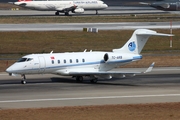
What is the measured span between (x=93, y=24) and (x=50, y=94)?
54.7 meters

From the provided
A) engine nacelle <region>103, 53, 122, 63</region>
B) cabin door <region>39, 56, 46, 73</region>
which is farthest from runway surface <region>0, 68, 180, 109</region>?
engine nacelle <region>103, 53, 122, 63</region>

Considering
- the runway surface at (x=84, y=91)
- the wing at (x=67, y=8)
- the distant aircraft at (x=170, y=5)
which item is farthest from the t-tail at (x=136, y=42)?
the distant aircraft at (x=170, y=5)

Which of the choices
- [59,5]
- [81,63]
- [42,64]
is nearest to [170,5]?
[59,5]

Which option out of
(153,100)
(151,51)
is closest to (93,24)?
(151,51)

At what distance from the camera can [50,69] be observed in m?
42.5

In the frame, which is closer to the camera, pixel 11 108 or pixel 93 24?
pixel 11 108

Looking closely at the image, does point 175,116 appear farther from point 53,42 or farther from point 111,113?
point 53,42

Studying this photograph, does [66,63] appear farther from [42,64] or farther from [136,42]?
[136,42]

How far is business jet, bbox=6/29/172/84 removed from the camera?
137ft

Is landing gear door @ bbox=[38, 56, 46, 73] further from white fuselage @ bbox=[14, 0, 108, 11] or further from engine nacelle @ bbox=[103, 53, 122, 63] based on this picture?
white fuselage @ bbox=[14, 0, 108, 11]

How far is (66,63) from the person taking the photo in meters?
43.0

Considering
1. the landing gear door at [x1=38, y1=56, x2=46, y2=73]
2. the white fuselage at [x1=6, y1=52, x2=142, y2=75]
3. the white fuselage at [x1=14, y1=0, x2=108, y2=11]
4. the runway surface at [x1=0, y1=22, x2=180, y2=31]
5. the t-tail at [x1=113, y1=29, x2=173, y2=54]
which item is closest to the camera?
the white fuselage at [x1=6, y1=52, x2=142, y2=75]

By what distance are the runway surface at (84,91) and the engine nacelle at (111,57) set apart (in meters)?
1.66

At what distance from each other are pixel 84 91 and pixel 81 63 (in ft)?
15.3
